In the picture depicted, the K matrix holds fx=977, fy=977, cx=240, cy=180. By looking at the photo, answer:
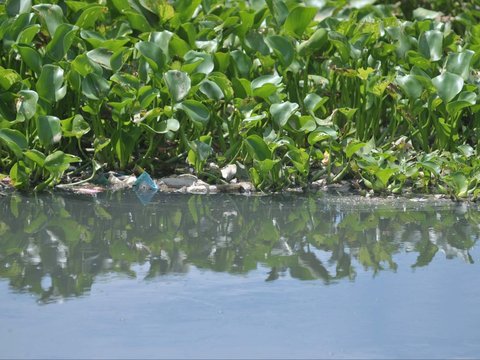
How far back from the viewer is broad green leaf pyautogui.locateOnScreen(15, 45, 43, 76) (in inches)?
173

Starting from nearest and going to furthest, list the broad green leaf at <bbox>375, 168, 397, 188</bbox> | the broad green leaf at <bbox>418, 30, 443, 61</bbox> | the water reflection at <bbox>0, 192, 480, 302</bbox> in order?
the water reflection at <bbox>0, 192, 480, 302</bbox> < the broad green leaf at <bbox>375, 168, 397, 188</bbox> < the broad green leaf at <bbox>418, 30, 443, 61</bbox>

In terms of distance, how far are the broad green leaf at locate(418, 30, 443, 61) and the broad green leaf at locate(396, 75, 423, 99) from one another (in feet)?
1.04

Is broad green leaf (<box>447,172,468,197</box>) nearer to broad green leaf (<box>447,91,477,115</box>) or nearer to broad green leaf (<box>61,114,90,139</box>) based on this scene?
broad green leaf (<box>447,91,477,115</box>)

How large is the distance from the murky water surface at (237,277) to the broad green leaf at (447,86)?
64 centimetres

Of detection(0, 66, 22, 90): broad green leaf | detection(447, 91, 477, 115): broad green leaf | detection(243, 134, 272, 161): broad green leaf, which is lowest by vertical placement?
detection(243, 134, 272, 161): broad green leaf

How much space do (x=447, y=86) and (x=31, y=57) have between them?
1.91 m

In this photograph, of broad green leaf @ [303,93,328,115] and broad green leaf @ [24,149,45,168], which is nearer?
broad green leaf @ [24,149,45,168]

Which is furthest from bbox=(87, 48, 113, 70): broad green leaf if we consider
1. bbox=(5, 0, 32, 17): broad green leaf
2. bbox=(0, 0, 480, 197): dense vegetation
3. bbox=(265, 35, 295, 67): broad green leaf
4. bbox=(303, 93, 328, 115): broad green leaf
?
bbox=(303, 93, 328, 115): broad green leaf

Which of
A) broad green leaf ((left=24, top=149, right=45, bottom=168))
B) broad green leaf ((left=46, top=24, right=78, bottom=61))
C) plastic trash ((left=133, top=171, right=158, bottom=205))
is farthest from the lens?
broad green leaf ((left=46, top=24, right=78, bottom=61))

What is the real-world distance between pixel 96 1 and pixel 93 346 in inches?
120

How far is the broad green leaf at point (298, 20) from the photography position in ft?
15.8

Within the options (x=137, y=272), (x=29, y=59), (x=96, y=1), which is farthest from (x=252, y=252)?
(x=96, y=1)

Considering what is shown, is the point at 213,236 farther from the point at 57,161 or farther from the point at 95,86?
the point at 95,86

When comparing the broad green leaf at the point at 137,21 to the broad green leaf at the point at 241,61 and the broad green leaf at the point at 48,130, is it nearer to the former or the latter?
the broad green leaf at the point at 241,61
